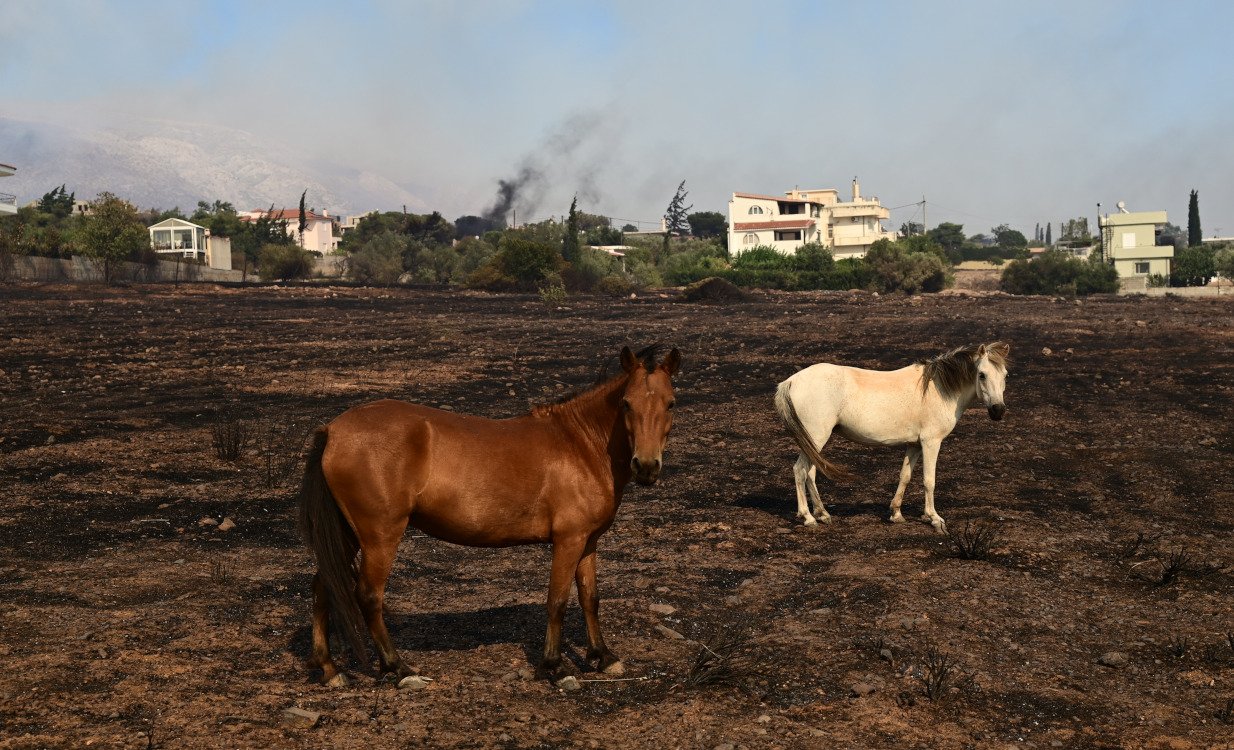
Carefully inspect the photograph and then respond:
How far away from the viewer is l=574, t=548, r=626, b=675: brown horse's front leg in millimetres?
6293

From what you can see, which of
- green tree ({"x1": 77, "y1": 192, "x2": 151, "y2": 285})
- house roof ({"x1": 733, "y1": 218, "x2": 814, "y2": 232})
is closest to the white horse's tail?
green tree ({"x1": 77, "y1": 192, "x2": 151, "y2": 285})

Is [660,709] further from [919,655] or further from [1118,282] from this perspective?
[1118,282]

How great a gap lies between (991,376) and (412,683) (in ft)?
25.4

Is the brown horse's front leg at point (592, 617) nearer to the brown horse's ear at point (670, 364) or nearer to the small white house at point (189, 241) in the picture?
the brown horse's ear at point (670, 364)

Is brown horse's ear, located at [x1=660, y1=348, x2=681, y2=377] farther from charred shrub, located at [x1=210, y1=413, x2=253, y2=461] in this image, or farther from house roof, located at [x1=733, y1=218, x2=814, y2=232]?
house roof, located at [x1=733, y1=218, x2=814, y2=232]

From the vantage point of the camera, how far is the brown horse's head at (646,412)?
5594 mm

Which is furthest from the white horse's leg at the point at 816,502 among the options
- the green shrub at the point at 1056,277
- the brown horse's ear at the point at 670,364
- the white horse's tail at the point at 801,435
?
the green shrub at the point at 1056,277

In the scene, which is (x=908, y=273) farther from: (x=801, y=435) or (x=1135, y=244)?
(x=801, y=435)

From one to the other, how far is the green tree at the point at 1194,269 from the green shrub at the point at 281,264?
67667 mm

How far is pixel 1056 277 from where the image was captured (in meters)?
65.8

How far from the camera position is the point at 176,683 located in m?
5.89

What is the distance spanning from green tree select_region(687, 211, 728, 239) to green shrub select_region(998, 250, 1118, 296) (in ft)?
306

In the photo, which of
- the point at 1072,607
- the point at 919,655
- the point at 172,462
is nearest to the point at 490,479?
the point at 919,655

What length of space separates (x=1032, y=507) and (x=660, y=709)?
7357 millimetres
